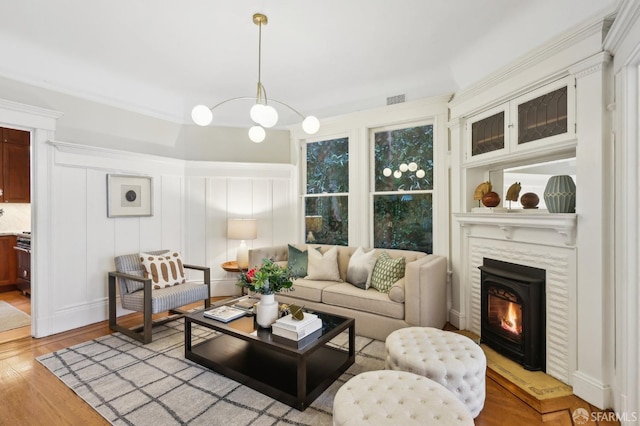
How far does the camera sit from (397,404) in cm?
156

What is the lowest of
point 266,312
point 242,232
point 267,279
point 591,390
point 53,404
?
point 53,404

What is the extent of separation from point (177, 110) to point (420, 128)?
3.49 meters

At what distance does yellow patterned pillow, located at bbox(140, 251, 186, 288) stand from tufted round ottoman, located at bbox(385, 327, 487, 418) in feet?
8.96

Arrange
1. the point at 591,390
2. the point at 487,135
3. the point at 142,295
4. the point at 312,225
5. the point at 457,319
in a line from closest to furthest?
1. the point at 591,390
2. the point at 487,135
3. the point at 142,295
4. the point at 457,319
5. the point at 312,225

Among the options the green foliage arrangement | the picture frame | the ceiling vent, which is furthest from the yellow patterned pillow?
the ceiling vent

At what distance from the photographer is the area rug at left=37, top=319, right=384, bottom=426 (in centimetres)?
206

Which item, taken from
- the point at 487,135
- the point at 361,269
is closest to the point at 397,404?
the point at 361,269

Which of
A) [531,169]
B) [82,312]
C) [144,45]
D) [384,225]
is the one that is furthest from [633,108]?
[82,312]

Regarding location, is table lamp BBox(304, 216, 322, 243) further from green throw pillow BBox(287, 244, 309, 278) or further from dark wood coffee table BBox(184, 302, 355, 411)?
dark wood coffee table BBox(184, 302, 355, 411)

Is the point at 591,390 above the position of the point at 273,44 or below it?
below

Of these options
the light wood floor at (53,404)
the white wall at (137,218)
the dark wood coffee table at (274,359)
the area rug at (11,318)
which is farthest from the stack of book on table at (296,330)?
the area rug at (11,318)

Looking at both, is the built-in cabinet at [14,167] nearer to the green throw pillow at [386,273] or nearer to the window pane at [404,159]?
the window pane at [404,159]

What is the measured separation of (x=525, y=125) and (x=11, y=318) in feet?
19.9

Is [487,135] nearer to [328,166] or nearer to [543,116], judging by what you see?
[543,116]
